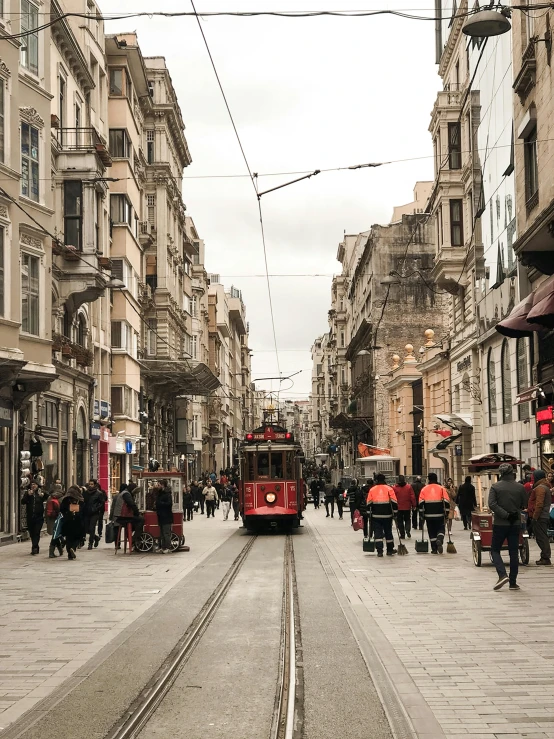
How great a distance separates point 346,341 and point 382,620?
3708 inches

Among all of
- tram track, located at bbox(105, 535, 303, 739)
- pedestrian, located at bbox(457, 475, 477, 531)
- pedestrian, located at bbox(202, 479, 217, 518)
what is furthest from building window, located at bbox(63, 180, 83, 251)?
tram track, located at bbox(105, 535, 303, 739)

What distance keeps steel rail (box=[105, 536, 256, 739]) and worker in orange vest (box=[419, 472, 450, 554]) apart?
704cm

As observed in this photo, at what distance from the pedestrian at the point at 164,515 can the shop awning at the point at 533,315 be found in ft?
27.0

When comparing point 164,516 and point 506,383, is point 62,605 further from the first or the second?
point 506,383

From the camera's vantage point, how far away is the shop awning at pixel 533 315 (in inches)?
758

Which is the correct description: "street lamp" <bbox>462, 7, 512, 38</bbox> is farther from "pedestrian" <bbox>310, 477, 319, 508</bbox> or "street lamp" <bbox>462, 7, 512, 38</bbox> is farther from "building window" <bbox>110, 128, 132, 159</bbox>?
"pedestrian" <bbox>310, 477, 319, 508</bbox>

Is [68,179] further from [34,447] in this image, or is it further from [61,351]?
[34,447]

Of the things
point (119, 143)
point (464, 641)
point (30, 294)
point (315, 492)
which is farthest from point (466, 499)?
point (315, 492)

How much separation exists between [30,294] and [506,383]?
47.4 ft

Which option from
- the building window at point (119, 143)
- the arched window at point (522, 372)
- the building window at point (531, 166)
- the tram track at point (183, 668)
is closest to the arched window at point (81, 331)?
the building window at point (119, 143)

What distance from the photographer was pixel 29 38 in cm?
2698

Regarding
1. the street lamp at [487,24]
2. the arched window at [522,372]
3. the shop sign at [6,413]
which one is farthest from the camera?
the arched window at [522,372]

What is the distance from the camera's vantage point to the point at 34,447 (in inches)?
1113

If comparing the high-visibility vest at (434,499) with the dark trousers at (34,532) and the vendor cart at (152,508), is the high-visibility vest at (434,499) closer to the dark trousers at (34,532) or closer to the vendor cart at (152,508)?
the vendor cart at (152,508)
